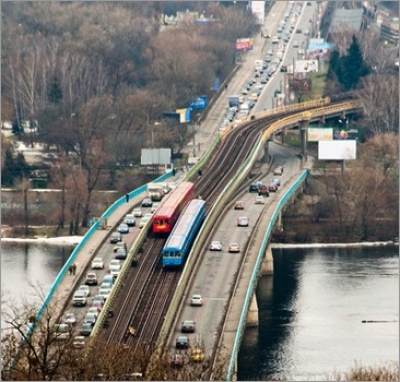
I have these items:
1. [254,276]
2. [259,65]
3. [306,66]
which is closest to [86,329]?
[254,276]

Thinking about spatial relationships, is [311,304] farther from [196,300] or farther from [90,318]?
[90,318]

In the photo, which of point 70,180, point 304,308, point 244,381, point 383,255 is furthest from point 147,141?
point 244,381

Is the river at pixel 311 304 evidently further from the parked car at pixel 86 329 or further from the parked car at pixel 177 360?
the parked car at pixel 177 360

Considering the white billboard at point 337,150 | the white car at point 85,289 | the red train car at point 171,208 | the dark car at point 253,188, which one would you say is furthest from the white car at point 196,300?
the white billboard at point 337,150

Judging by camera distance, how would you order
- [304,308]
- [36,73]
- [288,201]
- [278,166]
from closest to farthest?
1. [304,308]
2. [288,201]
3. [278,166]
4. [36,73]

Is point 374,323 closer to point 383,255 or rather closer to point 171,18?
point 383,255

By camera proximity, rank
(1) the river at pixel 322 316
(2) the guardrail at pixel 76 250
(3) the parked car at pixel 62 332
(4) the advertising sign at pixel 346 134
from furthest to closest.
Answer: (4) the advertising sign at pixel 346 134, (1) the river at pixel 322 316, (2) the guardrail at pixel 76 250, (3) the parked car at pixel 62 332
